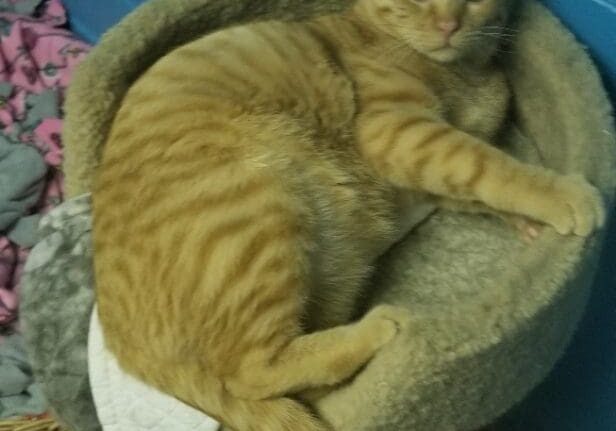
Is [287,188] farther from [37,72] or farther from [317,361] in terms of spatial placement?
[37,72]

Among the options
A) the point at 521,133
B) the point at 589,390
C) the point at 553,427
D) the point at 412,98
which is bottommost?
the point at 553,427

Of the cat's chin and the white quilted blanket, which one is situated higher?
the cat's chin

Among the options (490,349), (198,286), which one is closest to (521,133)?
(490,349)

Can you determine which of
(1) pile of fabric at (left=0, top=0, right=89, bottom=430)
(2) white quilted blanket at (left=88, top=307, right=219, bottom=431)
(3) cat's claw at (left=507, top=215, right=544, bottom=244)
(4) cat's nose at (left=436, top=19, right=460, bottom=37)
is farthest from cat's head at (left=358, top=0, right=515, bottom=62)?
(1) pile of fabric at (left=0, top=0, right=89, bottom=430)

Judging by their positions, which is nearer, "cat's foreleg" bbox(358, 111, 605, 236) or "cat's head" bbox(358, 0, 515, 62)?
"cat's foreleg" bbox(358, 111, 605, 236)

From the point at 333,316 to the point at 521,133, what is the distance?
48 cm

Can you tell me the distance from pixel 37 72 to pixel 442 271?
3.91ft

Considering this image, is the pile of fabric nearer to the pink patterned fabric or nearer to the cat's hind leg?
the pink patterned fabric

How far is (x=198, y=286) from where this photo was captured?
3.31ft

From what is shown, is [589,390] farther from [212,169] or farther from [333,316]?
[212,169]

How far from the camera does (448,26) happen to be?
3.80 feet

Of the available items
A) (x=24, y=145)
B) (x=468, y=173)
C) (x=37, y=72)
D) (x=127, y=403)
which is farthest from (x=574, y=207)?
(x=37, y=72)

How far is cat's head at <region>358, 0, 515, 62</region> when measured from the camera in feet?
3.82

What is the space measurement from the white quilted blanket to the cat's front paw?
494 millimetres
